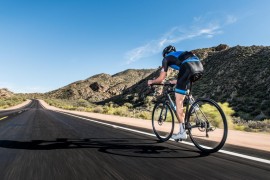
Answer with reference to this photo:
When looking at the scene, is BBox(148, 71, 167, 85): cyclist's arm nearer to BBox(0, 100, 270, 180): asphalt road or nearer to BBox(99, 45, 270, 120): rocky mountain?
BBox(0, 100, 270, 180): asphalt road

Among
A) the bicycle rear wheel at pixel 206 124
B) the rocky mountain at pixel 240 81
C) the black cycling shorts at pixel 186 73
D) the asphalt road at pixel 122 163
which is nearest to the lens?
the asphalt road at pixel 122 163

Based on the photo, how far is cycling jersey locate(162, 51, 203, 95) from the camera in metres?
6.59

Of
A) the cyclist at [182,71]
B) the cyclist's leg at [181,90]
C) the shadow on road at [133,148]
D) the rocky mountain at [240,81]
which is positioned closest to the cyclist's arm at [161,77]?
the cyclist at [182,71]

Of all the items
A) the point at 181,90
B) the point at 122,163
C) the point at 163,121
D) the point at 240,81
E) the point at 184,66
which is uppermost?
the point at 240,81

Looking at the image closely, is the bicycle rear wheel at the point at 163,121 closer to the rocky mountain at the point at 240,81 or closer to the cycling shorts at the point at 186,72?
the cycling shorts at the point at 186,72

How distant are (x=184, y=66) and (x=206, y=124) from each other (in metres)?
1.32

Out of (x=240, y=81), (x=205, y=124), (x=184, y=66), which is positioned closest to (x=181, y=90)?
(x=184, y=66)

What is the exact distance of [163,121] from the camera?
8.37m

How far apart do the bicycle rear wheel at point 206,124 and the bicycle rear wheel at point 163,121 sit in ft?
3.45

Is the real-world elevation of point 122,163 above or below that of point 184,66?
below

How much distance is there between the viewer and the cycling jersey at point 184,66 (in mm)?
6586

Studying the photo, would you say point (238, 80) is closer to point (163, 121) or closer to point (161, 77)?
point (163, 121)

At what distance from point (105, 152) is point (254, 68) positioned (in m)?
50.7

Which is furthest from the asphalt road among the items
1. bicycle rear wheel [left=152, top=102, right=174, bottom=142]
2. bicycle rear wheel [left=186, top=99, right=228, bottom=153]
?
bicycle rear wheel [left=152, top=102, right=174, bottom=142]
